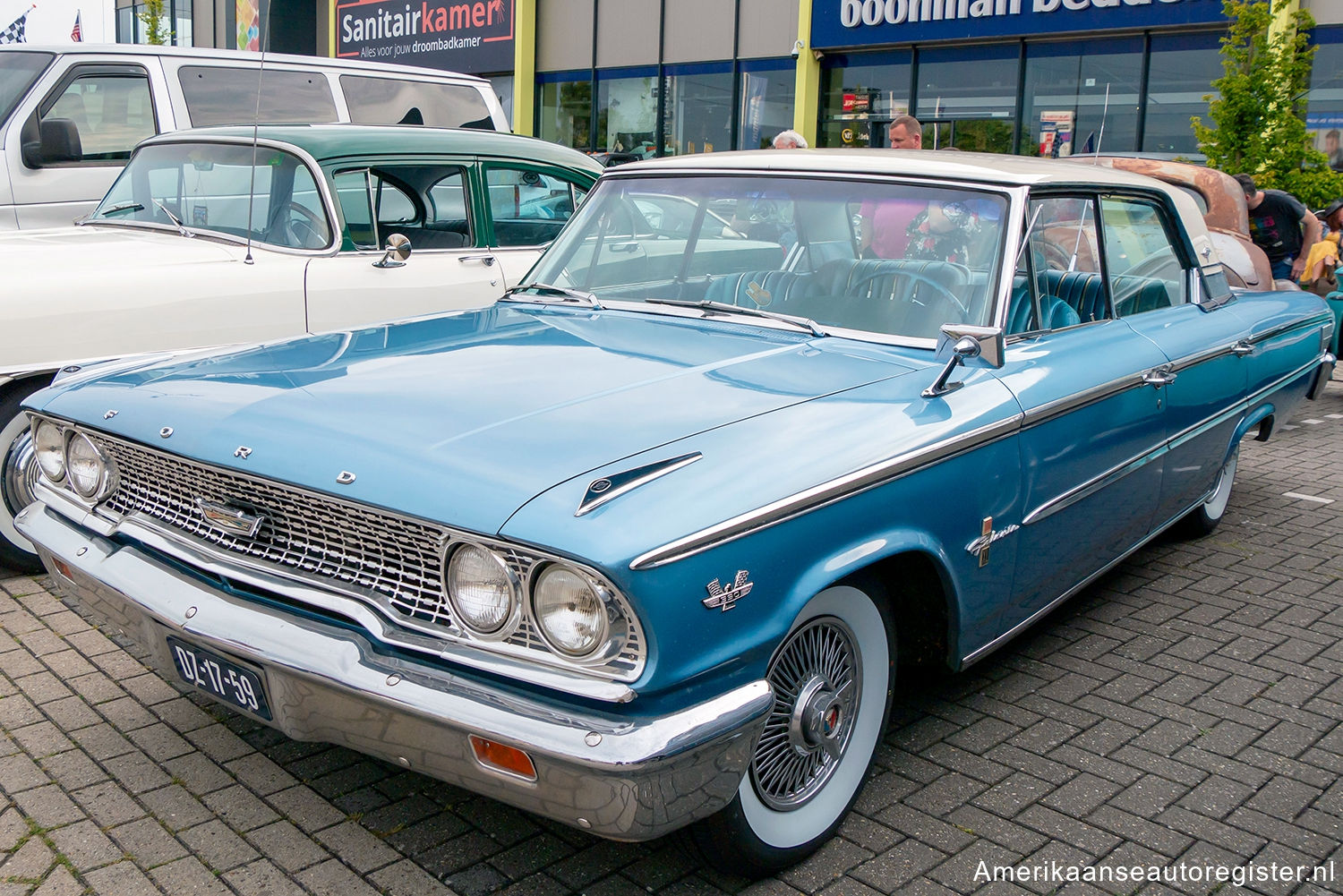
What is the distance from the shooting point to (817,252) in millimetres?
3568

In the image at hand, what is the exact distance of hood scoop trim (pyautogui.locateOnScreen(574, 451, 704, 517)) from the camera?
2205mm

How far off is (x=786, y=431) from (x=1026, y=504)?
3.25 feet

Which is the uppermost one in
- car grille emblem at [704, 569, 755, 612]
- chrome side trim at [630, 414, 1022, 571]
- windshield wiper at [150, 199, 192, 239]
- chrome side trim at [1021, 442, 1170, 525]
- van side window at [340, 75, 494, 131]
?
van side window at [340, 75, 494, 131]

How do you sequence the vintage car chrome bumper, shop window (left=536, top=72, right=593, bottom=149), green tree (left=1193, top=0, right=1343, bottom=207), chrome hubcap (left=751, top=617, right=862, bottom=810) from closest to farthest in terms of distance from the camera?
the vintage car chrome bumper < chrome hubcap (left=751, top=617, right=862, bottom=810) < green tree (left=1193, top=0, right=1343, bottom=207) < shop window (left=536, top=72, right=593, bottom=149)

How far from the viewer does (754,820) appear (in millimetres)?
2582

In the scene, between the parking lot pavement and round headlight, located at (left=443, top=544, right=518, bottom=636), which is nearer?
round headlight, located at (left=443, top=544, right=518, bottom=636)

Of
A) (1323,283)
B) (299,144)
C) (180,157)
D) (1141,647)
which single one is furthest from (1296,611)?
(1323,283)

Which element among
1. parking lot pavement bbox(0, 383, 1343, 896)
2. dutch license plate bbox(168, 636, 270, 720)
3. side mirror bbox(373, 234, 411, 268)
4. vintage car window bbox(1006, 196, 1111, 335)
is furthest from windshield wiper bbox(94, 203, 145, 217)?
vintage car window bbox(1006, 196, 1111, 335)

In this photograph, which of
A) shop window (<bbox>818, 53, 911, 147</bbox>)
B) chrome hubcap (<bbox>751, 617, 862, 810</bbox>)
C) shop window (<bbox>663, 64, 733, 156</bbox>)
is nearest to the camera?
chrome hubcap (<bbox>751, 617, 862, 810</bbox>)

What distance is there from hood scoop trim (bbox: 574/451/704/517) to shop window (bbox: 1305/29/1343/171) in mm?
13384

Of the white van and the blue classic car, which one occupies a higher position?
the white van

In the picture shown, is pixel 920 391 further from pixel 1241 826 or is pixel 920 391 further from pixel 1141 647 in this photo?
pixel 1141 647

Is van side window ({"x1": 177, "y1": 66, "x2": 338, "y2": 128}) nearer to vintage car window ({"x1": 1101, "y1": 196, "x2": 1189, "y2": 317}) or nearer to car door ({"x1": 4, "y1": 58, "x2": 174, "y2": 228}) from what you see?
car door ({"x1": 4, "y1": 58, "x2": 174, "y2": 228})

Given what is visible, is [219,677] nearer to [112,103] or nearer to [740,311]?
[740,311]
